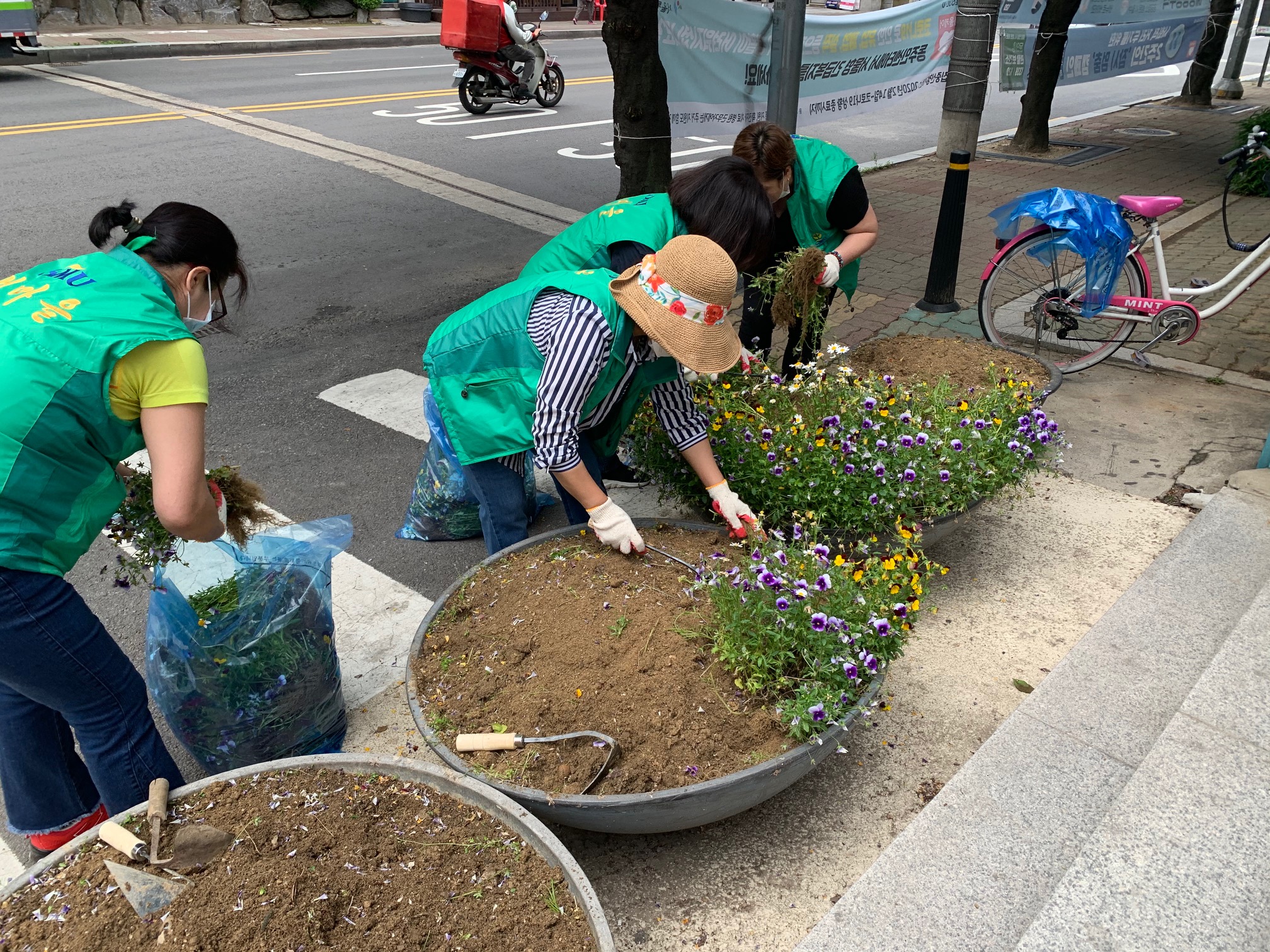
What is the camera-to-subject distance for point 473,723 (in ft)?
7.30

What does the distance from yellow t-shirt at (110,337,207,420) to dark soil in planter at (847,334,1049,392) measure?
284 centimetres

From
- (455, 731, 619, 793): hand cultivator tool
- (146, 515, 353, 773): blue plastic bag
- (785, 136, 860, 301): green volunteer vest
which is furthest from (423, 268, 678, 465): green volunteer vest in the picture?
(785, 136, 860, 301): green volunteer vest

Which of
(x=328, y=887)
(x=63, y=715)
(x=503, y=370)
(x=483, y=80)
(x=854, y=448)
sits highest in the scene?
(x=483, y=80)

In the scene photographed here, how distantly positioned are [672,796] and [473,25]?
40.0 feet

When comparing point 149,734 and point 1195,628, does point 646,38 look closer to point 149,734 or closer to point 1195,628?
point 1195,628

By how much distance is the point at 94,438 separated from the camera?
189 centimetres

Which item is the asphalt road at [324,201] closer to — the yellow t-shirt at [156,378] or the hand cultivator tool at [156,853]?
the hand cultivator tool at [156,853]

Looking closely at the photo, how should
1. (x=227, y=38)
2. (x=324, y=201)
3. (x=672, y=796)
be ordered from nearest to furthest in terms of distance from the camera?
(x=672, y=796), (x=324, y=201), (x=227, y=38)

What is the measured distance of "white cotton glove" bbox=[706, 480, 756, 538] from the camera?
2811mm

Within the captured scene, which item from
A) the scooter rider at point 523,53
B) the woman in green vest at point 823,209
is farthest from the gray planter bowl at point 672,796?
the scooter rider at point 523,53

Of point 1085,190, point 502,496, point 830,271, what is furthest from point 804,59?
point 502,496

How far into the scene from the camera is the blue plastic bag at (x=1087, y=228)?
4516mm

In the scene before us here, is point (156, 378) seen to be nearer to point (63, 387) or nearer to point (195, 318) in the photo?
point (63, 387)

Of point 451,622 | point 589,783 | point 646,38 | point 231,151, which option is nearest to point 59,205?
point 231,151
